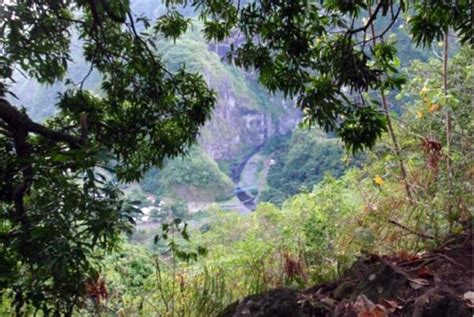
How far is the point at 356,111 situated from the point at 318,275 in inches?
42.6

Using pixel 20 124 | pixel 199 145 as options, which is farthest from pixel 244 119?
pixel 20 124

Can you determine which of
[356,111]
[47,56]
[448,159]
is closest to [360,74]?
[356,111]

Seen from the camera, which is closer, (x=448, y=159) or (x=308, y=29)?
(x=308, y=29)

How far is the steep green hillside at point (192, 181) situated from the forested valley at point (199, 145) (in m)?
19.1

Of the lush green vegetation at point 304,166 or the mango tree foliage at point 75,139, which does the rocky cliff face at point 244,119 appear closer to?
the lush green vegetation at point 304,166

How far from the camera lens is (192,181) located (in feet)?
88.4

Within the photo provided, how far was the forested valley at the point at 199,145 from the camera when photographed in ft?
4.87

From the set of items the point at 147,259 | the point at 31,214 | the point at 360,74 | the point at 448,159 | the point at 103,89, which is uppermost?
the point at 103,89

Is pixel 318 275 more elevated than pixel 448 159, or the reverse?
pixel 448 159

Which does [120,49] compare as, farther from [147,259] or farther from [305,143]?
[305,143]

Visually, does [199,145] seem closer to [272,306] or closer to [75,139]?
[75,139]

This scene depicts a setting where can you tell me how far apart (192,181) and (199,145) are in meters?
23.9

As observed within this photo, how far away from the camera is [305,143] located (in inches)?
872

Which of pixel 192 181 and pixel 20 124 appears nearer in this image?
pixel 20 124
